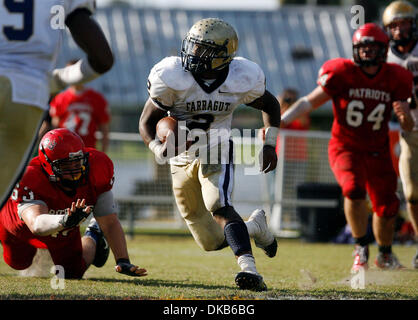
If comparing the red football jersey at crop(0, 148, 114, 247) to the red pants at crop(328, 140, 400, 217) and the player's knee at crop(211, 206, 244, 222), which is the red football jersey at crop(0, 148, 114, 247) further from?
the red pants at crop(328, 140, 400, 217)

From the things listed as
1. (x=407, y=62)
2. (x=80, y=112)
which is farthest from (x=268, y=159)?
(x=80, y=112)

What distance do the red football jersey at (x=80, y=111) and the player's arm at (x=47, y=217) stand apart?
13.2ft

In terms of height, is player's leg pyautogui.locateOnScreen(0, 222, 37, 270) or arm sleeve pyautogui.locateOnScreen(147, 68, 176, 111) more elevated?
arm sleeve pyautogui.locateOnScreen(147, 68, 176, 111)

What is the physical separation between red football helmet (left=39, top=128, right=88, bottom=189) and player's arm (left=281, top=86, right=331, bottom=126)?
1.71 m

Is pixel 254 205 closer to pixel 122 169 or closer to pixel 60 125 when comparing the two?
pixel 122 169

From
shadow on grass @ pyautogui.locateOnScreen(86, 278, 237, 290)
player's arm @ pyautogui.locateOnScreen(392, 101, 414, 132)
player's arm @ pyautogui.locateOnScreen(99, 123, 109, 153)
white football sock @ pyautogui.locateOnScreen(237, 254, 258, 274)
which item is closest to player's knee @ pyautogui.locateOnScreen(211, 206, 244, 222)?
white football sock @ pyautogui.locateOnScreen(237, 254, 258, 274)

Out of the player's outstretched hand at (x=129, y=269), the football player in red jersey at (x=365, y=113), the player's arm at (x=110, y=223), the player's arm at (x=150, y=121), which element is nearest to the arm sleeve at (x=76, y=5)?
Result: the player's arm at (x=150, y=121)

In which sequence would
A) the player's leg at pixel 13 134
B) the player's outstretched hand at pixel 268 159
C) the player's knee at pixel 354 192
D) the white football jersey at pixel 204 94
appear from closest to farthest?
the player's leg at pixel 13 134
the white football jersey at pixel 204 94
the player's outstretched hand at pixel 268 159
the player's knee at pixel 354 192

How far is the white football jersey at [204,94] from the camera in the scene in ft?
13.7

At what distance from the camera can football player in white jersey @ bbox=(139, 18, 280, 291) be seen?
4.14 metres

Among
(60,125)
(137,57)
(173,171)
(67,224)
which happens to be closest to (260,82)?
(173,171)

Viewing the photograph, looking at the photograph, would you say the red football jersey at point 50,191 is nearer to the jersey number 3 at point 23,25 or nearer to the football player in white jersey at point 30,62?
the football player in white jersey at point 30,62
